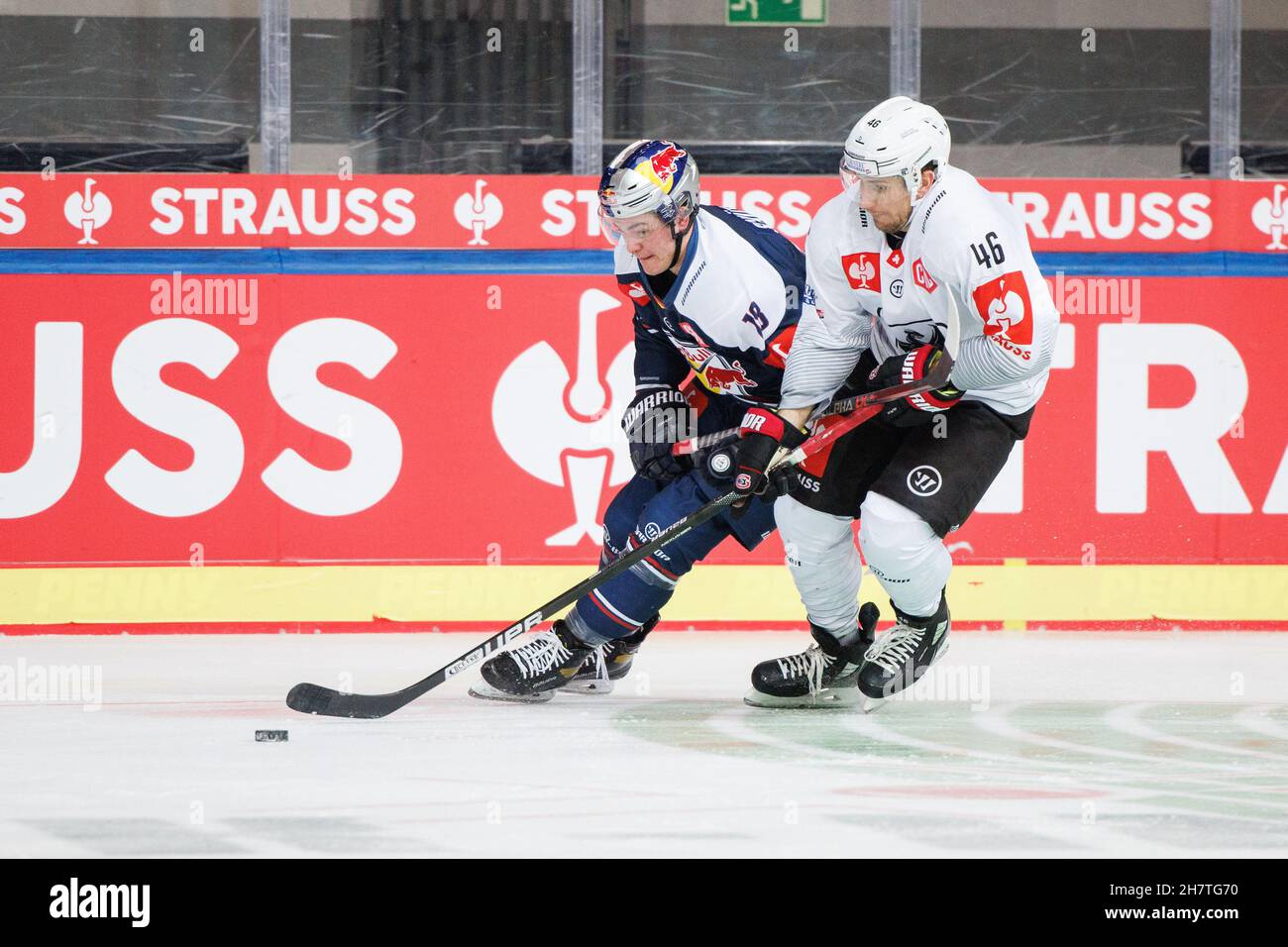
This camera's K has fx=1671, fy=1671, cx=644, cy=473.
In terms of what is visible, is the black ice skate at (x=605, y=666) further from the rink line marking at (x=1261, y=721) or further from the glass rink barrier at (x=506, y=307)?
the rink line marking at (x=1261, y=721)

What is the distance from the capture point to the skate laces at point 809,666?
411cm

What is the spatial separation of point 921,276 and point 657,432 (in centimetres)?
80

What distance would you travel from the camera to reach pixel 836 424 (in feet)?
13.0

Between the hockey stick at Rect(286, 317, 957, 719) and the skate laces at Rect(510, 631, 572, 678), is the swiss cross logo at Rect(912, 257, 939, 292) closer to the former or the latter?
the hockey stick at Rect(286, 317, 957, 719)

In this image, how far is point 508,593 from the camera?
5961 millimetres

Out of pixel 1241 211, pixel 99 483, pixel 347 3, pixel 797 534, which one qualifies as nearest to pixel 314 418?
pixel 99 483

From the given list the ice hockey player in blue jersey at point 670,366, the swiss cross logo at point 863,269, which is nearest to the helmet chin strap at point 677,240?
the ice hockey player in blue jersey at point 670,366

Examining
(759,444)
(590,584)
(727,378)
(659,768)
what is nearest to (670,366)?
(727,378)

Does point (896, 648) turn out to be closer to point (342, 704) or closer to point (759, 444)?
point (759, 444)

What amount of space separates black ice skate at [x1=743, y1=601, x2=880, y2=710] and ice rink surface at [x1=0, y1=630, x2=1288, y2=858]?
0.09 m

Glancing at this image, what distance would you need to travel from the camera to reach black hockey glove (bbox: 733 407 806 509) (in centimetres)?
388

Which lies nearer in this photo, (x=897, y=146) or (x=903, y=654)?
(x=897, y=146)

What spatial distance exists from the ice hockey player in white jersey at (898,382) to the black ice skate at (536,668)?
0.46 metres
